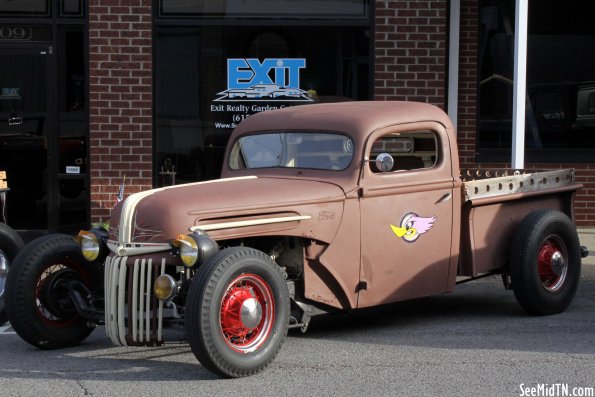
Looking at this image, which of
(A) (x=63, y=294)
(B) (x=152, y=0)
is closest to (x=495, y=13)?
(B) (x=152, y=0)

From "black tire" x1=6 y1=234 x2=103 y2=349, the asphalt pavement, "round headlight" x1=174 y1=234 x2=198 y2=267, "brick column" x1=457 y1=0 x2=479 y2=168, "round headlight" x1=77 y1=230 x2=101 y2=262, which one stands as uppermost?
"brick column" x1=457 y1=0 x2=479 y2=168

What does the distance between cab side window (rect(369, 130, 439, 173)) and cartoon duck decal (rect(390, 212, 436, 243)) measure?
489 mm

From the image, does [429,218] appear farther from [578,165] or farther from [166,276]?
Result: [578,165]

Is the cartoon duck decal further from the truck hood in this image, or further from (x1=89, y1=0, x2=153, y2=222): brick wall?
(x1=89, y1=0, x2=153, y2=222): brick wall

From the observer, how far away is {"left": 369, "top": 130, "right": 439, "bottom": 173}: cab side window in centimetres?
832

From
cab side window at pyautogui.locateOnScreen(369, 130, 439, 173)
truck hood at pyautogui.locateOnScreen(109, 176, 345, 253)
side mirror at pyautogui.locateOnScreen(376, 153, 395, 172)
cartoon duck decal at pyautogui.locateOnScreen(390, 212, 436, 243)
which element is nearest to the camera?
truck hood at pyautogui.locateOnScreen(109, 176, 345, 253)

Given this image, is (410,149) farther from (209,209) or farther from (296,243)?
(209,209)

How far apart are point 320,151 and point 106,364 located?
2.31 meters

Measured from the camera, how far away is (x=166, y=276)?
6.60 m

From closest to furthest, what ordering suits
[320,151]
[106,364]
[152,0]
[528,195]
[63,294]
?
[106,364]
[63,294]
[320,151]
[528,195]
[152,0]

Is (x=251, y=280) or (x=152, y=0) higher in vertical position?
(x=152, y=0)

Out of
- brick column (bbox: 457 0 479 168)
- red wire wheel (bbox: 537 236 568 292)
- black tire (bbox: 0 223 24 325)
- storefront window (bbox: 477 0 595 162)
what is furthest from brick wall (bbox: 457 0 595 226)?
black tire (bbox: 0 223 24 325)

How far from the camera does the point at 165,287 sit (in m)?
6.61

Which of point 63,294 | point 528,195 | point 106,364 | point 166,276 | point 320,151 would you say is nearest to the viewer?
point 166,276
